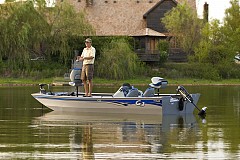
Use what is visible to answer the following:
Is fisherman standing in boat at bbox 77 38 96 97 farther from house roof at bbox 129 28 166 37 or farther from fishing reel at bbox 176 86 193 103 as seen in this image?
house roof at bbox 129 28 166 37

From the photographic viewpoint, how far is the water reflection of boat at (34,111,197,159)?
16.7 metres

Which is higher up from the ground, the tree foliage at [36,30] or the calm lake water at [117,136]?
the tree foliage at [36,30]

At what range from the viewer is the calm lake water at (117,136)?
16344 millimetres

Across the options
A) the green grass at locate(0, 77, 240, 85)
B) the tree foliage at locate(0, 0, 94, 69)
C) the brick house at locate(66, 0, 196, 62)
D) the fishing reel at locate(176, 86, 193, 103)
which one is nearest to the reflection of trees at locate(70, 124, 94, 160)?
the fishing reel at locate(176, 86, 193, 103)

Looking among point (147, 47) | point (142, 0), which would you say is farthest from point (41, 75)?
point (142, 0)

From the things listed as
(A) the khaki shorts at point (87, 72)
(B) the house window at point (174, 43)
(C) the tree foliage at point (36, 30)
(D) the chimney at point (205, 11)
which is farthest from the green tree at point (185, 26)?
(A) the khaki shorts at point (87, 72)

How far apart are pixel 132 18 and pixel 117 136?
5901 centimetres

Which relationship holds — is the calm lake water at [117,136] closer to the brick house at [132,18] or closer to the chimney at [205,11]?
the brick house at [132,18]

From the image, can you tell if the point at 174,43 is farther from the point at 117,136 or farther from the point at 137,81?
the point at 117,136

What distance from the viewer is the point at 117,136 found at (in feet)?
64.5

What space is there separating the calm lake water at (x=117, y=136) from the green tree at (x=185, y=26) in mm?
47846

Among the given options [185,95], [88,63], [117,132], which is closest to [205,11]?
[88,63]

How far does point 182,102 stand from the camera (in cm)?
2675

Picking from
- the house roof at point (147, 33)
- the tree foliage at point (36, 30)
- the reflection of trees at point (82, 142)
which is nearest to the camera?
the reflection of trees at point (82, 142)
